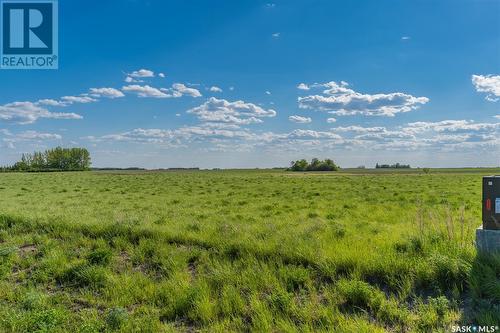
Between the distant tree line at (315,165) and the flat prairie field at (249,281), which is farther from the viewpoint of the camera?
the distant tree line at (315,165)

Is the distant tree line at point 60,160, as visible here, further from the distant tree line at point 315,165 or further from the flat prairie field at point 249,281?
the flat prairie field at point 249,281

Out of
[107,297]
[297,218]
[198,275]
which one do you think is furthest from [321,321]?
[297,218]

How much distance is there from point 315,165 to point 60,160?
4125 inches

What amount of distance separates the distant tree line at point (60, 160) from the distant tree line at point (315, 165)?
87.1 meters

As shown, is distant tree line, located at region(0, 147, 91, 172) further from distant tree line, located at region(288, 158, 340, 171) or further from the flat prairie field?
the flat prairie field

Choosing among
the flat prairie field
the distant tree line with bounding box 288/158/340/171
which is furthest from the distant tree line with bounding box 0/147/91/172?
the flat prairie field

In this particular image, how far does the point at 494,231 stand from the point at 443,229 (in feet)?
7.07

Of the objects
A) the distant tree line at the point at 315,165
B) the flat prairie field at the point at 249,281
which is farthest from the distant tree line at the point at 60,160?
the flat prairie field at the point at 249,281

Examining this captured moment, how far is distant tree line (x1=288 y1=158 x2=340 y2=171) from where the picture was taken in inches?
5325

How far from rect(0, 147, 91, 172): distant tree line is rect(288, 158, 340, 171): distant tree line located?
286 feet

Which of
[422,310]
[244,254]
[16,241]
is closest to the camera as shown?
[422,310]

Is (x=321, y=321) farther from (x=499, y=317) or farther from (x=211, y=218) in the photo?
(x=211, y=218)

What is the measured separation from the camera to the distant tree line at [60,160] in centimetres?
13588

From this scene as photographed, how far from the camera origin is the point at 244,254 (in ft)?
25.3
